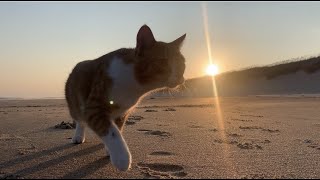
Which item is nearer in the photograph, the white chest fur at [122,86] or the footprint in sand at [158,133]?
the white chest fur at [122,86]

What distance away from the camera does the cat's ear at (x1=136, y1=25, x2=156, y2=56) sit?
2.83 meters

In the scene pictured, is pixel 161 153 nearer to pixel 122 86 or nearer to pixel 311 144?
pixel 122 86

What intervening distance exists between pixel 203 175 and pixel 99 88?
90cm

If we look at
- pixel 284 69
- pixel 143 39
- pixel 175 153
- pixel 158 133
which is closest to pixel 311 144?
pixel 175 153

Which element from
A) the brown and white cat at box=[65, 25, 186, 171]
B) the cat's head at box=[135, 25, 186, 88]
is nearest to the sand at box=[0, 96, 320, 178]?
the brown and white cat at box=[65, 25, 186, 171]

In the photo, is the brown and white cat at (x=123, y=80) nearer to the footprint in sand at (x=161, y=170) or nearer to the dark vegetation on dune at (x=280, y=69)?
the footprint in sand at (x=161, y=170)

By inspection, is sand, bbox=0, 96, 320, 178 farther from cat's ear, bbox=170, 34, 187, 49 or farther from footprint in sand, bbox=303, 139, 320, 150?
cat's ear, bbox=170, 34, 187, 49

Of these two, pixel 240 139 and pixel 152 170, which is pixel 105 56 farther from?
pixel 240 139

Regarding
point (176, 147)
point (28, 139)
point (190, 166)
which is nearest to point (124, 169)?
point (190, 166)

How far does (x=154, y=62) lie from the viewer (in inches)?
113

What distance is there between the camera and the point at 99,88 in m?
2.81

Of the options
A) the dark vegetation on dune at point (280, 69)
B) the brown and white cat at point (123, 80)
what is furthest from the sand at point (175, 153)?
the dark vegetation on dune at point (280, 69)

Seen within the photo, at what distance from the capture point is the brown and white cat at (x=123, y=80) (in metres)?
2.72

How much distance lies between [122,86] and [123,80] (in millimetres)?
40
